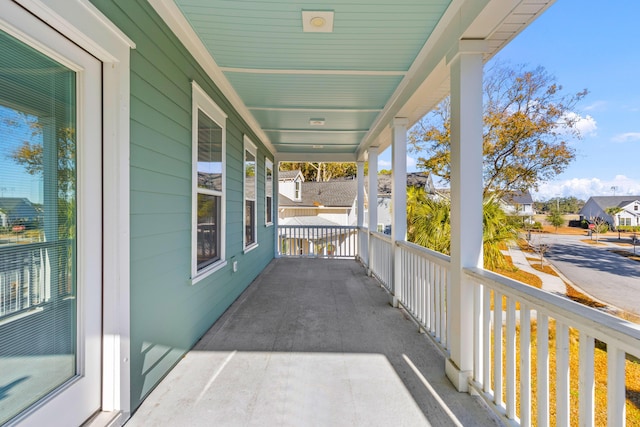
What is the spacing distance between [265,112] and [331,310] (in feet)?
9.59

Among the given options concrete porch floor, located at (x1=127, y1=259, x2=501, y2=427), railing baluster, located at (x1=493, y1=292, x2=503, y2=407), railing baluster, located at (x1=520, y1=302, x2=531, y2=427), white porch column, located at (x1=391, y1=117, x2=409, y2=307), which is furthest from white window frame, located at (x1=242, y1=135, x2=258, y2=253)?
railing baluster, located at (x1=520, y1=302, x2=531, y2=427)

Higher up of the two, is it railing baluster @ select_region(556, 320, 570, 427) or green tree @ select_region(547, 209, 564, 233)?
green tree @ select_region(547, 209, 564, 233)

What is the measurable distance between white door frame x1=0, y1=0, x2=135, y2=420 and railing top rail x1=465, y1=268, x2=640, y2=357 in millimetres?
2170

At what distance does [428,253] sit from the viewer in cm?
290

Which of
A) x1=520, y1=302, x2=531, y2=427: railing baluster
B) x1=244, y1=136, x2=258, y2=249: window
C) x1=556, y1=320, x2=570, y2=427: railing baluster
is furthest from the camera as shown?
x1=244, y1=136, x2=258, y2=249: window

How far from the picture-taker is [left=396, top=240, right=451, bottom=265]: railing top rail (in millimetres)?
2533

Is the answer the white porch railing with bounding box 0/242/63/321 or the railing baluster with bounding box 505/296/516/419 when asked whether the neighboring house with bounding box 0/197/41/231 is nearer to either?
the white porch railing with bounding box 0/242/63/321

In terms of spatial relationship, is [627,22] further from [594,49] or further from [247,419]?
[247,419]

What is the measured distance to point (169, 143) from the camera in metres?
2.30

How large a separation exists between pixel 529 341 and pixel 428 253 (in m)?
1.34

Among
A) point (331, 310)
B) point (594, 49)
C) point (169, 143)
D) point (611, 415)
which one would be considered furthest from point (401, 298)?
point (594, 49)

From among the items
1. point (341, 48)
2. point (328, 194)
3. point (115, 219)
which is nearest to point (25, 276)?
point (115, 219)

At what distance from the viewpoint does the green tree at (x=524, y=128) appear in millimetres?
6555

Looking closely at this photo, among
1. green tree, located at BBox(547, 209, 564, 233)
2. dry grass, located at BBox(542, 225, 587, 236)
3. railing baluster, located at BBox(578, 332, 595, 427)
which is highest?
green tree, located at BBox(547, 209, 564, 233)
